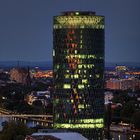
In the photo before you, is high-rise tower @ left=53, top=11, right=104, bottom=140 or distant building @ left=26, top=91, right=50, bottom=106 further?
distant building @ left=26, top=91, right=50, bottom=106

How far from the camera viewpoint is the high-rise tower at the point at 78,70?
73.9 meters

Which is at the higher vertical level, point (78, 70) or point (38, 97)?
point (78, 70)

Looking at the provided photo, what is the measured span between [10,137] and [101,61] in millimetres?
11458

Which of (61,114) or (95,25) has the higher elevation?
(95,25)

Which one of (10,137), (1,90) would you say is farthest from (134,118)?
(1,90)

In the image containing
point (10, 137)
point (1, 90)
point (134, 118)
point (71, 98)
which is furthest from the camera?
point (1, 90)

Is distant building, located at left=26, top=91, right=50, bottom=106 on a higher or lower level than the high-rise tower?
lower

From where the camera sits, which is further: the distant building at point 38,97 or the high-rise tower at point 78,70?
the distant building at point 38,97

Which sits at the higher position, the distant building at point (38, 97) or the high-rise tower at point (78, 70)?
the high-rise tower at point (78, 70)

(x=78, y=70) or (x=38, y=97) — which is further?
(x=38, y=97)

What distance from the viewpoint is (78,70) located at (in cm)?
7469

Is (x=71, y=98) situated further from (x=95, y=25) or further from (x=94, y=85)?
(x=95, y=25)

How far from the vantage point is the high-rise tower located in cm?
7388

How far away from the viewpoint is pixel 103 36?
76.1 meters
